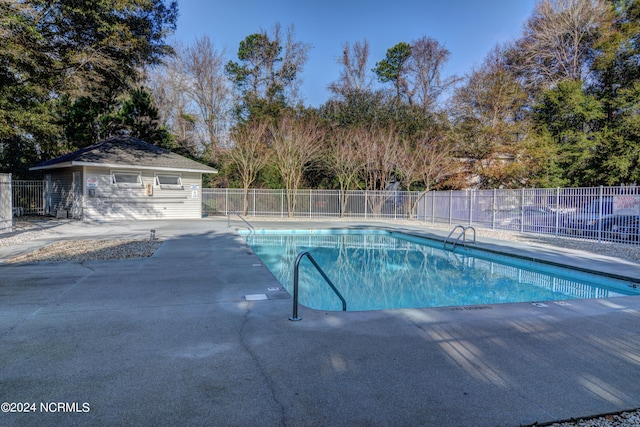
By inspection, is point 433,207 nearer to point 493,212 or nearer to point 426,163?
point 426,163

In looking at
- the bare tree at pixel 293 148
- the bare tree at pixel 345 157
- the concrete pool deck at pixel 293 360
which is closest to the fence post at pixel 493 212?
→ the bare tree at pixel 345 157

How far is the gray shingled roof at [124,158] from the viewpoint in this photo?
1684cm

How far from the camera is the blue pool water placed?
263 inches

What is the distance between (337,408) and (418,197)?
2058 cm

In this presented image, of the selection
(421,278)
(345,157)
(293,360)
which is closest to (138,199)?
(345,157)

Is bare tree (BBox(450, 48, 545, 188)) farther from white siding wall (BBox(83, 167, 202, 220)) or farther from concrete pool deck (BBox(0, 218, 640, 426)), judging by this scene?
concrete pool deck (BBox(0, 218, 640, 426))

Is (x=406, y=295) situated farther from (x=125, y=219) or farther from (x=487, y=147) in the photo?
(x=487, y=147)

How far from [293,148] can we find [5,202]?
1335 cm

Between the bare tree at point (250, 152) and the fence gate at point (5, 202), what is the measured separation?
456 inches

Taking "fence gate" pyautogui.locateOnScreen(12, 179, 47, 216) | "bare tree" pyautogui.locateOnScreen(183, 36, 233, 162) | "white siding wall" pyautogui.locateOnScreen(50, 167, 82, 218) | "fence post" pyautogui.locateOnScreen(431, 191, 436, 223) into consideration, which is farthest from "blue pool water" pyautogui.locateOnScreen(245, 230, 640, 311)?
"bare tree" pyautogui.locateOnScreen(183, 36, 233, 162)

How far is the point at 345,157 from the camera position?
22.0m

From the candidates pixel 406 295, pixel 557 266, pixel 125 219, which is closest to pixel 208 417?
pixel 406 295

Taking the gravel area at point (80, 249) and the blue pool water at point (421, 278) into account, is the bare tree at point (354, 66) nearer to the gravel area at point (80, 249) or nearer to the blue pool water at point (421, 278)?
the blue pool water at point (421, 278)

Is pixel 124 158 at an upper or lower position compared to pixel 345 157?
lower
